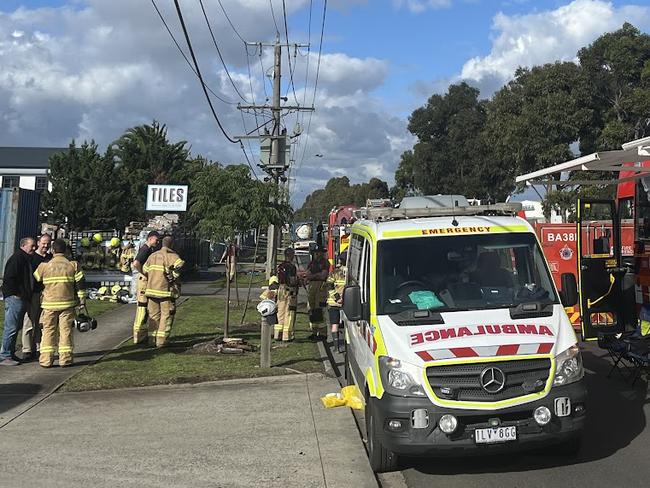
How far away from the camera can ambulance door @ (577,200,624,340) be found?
29.7ft

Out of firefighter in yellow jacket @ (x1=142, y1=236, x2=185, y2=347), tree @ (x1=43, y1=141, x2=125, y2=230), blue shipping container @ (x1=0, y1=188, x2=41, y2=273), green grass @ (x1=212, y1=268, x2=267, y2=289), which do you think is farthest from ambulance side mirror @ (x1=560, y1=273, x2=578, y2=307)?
tree @ (x1=43, y1=141, x2=125, y2=230)

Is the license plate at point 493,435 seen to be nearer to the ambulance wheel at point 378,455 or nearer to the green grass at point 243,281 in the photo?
the ambulance wheel at point 378,455

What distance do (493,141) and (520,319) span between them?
96.1 ft

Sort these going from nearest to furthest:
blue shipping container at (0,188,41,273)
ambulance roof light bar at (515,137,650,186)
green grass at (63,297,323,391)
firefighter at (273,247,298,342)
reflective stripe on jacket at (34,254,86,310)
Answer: ambulance roof light bar at (515,137,650,186) < green grass at (63,297,323,391) < reflective stripe on jacket at (34,254,86,310) < firefighter at (273,247,298,342) < blue shipping container at (0,188,41,273)

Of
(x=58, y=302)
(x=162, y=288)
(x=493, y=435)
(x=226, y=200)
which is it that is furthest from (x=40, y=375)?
(x=493, y=435)

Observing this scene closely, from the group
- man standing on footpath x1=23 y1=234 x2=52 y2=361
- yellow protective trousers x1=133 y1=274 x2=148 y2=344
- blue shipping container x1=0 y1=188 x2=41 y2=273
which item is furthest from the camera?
blue shipping container x1=0 y1=188 x2=41 y2=273

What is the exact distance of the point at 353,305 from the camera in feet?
18.4

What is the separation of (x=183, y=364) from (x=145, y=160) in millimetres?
35251

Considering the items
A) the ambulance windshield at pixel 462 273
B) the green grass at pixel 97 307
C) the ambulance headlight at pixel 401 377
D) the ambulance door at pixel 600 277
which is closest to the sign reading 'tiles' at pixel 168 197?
the green grass at pixel 97 307

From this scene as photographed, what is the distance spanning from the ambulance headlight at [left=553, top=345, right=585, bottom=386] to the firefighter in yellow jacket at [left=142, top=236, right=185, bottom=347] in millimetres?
6652

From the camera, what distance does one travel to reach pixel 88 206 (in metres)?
38.6

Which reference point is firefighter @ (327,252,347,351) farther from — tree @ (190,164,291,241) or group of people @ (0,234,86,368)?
group of people @ (0,234,86,368)

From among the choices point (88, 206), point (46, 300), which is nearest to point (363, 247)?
point (46, 300)

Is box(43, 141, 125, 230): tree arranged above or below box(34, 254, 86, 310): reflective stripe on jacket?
above
